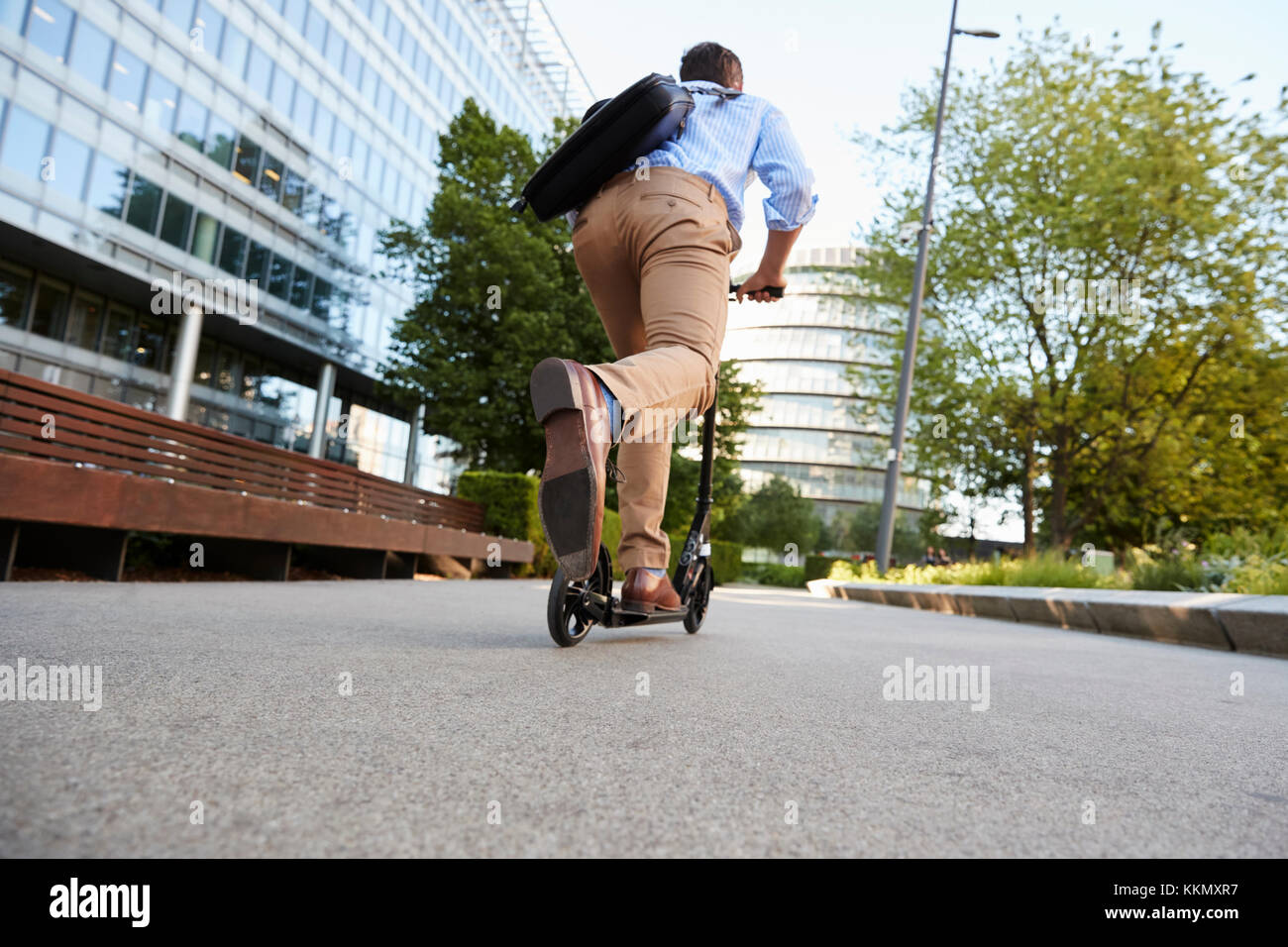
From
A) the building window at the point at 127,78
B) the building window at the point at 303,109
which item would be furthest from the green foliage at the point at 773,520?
the building window at the point at 127,78

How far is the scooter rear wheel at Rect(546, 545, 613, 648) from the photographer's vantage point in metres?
2.99

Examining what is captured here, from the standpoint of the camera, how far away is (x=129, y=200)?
2116 centimetres

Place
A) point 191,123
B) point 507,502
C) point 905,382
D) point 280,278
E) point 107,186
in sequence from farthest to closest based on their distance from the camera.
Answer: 1. point 280,278
2. point 191,123
3. point 107,186
4. point 905,382
5. point 507,502

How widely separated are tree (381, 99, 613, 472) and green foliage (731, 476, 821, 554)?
82.1 ft

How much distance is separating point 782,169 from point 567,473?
5.26ft

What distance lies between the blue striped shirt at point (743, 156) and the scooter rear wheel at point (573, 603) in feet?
4.32

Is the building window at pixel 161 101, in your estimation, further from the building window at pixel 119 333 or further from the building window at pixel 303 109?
the building window at pixel 119 333

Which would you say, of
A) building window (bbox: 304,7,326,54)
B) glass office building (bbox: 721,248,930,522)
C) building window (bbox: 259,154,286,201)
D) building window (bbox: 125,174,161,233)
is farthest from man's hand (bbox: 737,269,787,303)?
glass office building (bbox: 721,248,930,522)

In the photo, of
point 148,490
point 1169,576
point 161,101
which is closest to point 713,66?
point 148,490

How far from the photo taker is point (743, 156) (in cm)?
302

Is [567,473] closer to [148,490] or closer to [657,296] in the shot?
[657,296]
